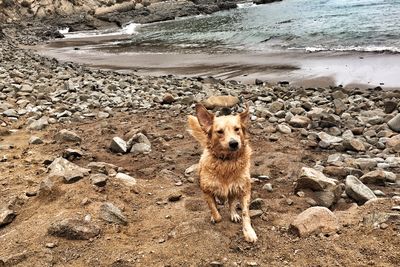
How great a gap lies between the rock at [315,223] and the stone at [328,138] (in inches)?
154

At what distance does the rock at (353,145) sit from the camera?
8531 millimetres

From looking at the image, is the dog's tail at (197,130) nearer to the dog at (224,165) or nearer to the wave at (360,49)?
the dog at (224,165)

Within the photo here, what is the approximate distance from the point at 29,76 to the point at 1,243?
12.8 m

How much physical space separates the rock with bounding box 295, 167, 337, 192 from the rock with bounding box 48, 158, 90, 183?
3136 mm

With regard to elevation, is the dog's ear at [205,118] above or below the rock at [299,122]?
above

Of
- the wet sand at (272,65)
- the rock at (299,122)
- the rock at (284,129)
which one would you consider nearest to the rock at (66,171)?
the rock at (284,129)

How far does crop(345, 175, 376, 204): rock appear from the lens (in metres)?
6.05

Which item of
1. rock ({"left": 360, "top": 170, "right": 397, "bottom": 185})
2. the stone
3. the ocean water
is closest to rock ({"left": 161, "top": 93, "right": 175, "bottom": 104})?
the stone

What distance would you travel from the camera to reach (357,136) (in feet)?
31.4

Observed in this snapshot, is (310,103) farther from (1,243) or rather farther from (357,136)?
(1,243)

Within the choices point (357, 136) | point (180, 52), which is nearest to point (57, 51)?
point (180, 52)

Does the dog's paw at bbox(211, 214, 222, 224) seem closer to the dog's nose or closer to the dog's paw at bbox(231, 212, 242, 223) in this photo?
the dog's paw at bbox(231, 212, 242, 223)

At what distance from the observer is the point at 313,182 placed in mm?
6336

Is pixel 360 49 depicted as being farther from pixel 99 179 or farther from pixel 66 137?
pixel 99 179
